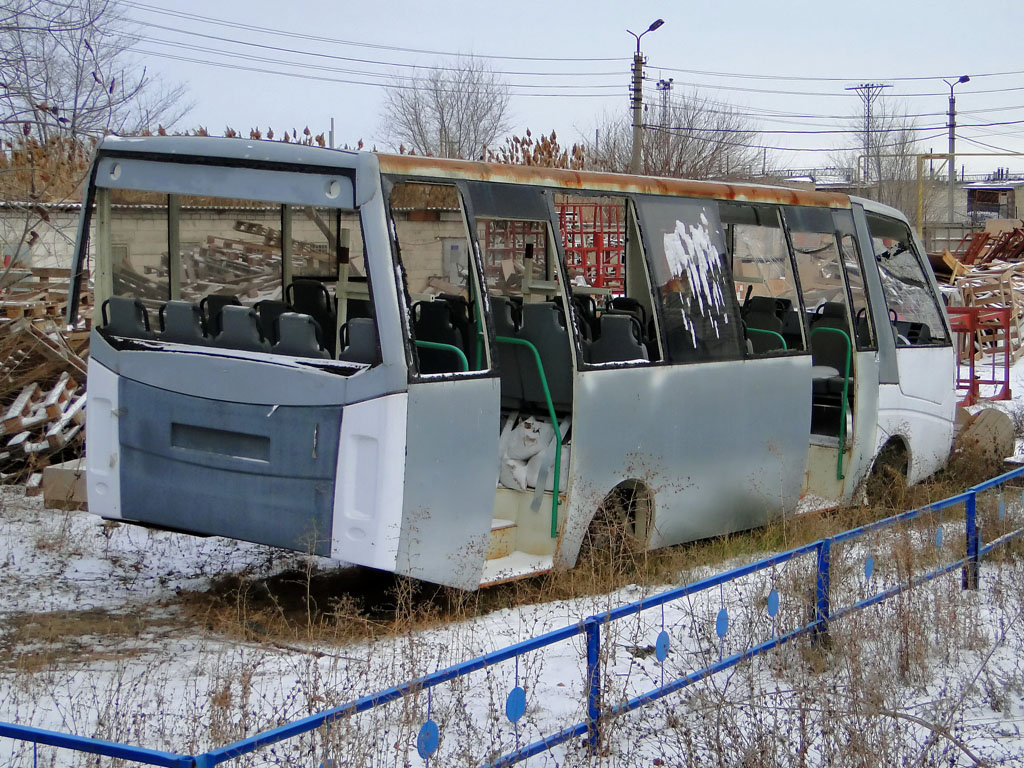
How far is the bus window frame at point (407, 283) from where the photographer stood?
584 cm

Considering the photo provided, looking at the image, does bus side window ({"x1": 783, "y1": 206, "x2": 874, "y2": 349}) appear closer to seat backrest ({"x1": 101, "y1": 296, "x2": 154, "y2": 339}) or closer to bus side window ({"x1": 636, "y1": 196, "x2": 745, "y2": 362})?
bus side window ({"x1": 636, "y1": 196, "x2": 745, "y2": 362})

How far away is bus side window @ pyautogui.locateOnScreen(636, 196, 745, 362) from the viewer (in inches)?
301

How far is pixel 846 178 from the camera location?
74938 millimetres

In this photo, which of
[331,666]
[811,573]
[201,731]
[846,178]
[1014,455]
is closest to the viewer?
[201,731]

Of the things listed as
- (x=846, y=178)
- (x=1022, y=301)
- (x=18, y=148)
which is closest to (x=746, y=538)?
(x=18, y=148)

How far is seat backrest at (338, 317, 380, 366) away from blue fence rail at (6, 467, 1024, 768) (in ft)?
5.26

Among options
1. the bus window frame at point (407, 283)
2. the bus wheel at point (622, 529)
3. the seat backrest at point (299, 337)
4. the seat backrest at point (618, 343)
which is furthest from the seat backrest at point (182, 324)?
the bus wheel at point (622, 529)

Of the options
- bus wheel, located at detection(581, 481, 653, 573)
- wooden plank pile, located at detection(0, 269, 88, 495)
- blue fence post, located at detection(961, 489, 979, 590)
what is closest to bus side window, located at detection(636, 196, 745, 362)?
bus wheel, located at detection(581, 481, 653, 573)

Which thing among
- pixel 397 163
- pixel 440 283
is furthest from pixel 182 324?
pixel 440 283

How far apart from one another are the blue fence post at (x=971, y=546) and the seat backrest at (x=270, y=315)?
422 cm

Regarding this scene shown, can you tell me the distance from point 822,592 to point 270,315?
338 centimetres

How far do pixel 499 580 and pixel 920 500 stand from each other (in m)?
4.43

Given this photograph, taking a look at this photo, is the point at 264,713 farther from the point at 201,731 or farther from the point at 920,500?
the point at 920,500

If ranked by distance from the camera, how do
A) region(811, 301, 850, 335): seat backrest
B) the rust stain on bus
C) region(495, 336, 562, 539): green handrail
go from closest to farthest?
the rust stain on bus → region(495, 336, 562, 539): green handrail → region(811, 301, 850, 335): seat backrest
